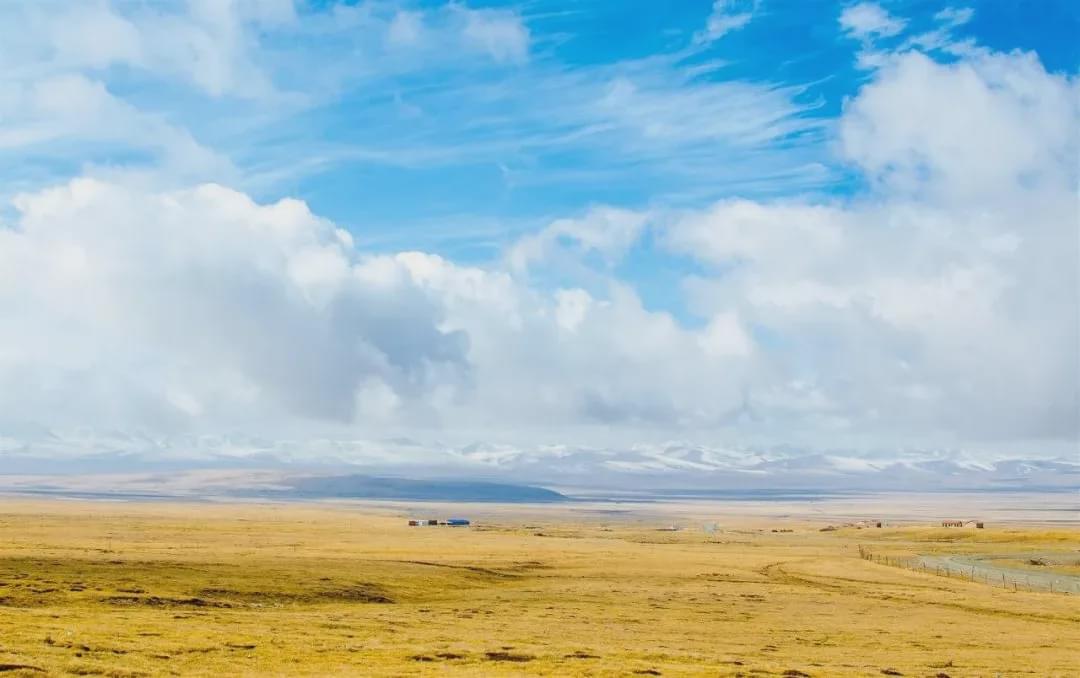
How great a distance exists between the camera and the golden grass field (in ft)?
117

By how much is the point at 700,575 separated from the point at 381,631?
44.5 meters

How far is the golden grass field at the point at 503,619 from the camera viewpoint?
35.6 metres

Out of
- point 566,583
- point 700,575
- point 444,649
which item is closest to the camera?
point 444,649

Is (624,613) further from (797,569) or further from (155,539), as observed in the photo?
(155,539)

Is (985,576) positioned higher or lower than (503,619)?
lower

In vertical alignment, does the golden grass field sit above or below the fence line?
above

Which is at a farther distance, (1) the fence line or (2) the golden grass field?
(1) the fence line

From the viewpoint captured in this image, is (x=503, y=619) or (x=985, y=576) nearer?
(x=503, y=619)

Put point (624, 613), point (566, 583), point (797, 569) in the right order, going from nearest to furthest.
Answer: point (624, 613) < point (566, 583) < point (797, 569)

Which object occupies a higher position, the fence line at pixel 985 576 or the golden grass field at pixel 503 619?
the golden grass field at pixel 503 619

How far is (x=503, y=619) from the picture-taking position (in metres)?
51.6

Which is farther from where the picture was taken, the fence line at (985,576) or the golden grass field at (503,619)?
the fence line at (985,576)

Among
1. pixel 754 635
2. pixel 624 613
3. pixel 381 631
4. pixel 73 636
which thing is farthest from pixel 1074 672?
pixel 73 636

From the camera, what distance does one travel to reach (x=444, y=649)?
39094 millimetres
